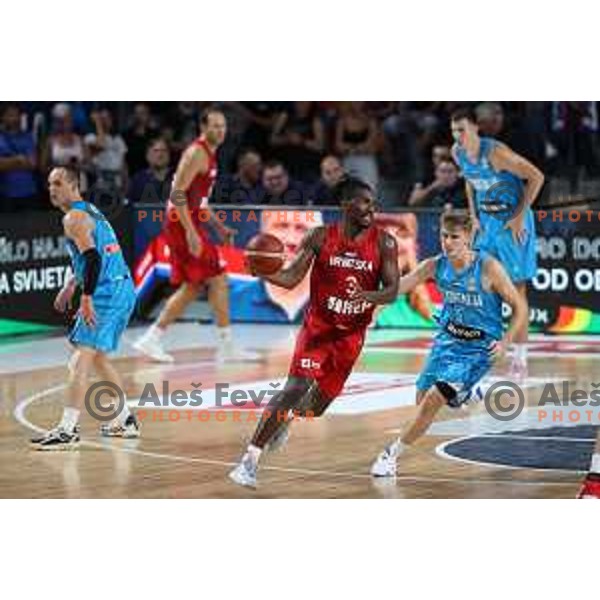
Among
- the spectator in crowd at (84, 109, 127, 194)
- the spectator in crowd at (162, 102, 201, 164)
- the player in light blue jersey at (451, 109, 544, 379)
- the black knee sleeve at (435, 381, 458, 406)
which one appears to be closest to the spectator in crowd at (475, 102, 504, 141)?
the spectator in crowd at (162, 102, 201, 164)

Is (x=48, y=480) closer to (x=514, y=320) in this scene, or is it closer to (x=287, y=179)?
(x=514, y=320)

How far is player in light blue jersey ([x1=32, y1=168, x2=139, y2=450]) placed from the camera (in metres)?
13.5

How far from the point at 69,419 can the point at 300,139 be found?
10308 millimetres

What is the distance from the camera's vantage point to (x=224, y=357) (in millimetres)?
18641

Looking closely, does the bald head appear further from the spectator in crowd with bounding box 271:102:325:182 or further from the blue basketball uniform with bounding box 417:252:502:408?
the spectator in crowd with bounding box 271:102:325:182

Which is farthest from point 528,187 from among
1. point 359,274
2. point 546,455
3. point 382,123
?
point 382,123

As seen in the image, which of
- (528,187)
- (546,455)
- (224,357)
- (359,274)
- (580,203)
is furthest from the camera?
(580,203)

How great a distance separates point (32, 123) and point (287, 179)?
3117 mm

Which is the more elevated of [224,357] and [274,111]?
[274,111]

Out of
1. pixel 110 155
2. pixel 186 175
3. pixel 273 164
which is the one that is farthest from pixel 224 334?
pixel 110 155

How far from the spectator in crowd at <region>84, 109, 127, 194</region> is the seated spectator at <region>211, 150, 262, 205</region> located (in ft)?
3.95

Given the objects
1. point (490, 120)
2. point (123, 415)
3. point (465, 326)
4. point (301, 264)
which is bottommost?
point (123, 415)

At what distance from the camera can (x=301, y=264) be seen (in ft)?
38.9

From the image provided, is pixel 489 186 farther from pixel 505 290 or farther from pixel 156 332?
pixel 505 290
